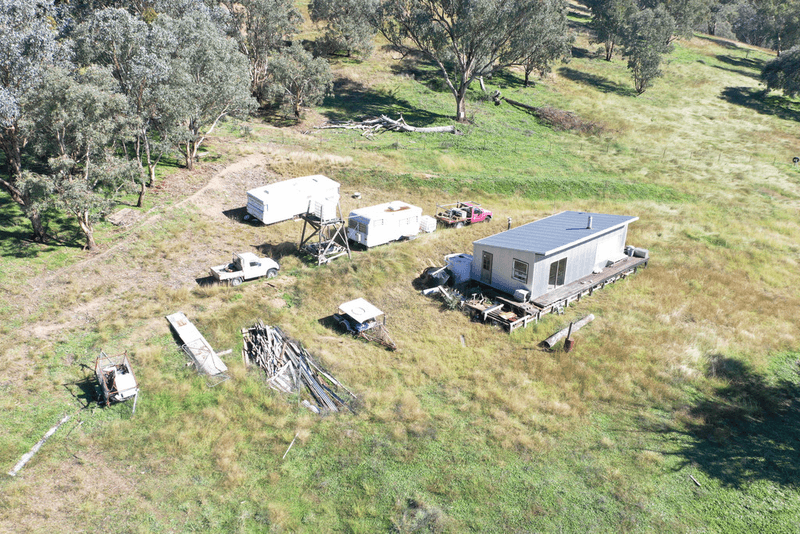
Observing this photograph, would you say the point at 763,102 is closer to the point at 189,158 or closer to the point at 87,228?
the point at 189,158

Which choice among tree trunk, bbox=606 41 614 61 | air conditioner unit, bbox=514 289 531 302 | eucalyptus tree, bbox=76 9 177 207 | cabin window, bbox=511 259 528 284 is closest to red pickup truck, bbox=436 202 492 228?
cabin window, bbox=511 259 528 284

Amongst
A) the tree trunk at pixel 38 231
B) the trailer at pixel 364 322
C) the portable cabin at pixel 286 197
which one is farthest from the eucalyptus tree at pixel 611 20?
the tree trunk at pixel 38 231

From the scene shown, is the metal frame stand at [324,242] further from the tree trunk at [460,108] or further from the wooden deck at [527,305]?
the tree trunk at [460,108]

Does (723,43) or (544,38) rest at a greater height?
(723,43)

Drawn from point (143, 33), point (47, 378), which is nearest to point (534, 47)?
point (143, 33)

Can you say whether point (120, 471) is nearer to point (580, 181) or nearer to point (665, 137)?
point (580, 181)

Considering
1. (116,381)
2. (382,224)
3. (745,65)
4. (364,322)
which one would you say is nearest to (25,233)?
(116,381)
